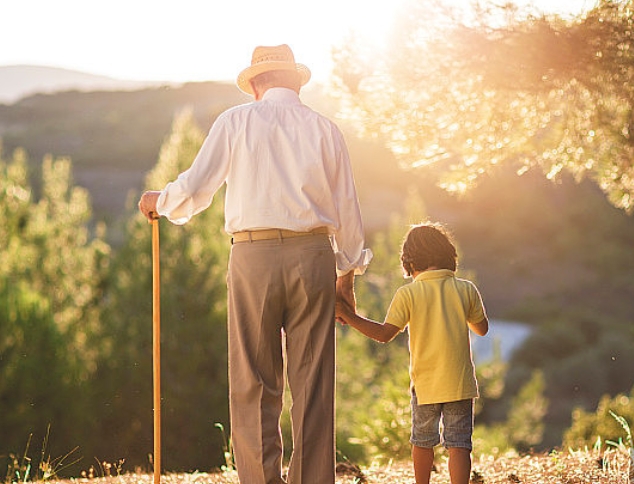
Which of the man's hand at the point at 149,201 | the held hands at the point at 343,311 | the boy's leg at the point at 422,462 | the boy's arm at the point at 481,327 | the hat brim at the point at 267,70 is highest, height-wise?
the hat brim at the point at 267,70

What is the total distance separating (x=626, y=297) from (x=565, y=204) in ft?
15.8

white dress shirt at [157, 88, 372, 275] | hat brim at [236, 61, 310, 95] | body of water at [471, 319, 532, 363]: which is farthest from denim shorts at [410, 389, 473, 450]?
body of water at [471, 319, 532, 363]

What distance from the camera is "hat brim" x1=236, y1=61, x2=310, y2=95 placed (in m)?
2.95

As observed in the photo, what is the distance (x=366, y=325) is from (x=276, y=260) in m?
0.44

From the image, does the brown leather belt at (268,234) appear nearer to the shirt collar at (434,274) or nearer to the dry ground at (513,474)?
the shirt collar at (434,274)

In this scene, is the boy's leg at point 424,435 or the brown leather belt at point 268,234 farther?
the boy's leg at point 424,435

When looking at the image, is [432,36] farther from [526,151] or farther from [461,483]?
[461,483]

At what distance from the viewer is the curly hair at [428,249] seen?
3.16 meters

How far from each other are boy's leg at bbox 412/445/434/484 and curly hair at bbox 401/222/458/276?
0.59 meters

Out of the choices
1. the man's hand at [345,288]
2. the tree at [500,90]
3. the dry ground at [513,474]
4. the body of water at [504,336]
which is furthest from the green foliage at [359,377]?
the body of water at [504,336]

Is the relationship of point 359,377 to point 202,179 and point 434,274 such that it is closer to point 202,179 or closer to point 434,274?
point 434,274

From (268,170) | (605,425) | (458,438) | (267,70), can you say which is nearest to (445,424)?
(458,438)

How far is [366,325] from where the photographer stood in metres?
3.09

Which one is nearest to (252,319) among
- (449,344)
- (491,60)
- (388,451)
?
(449,344)
